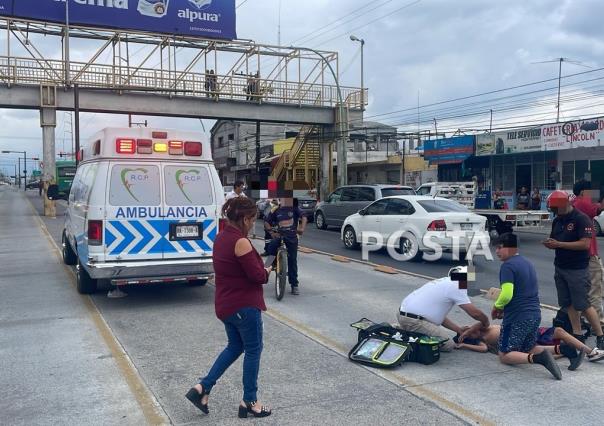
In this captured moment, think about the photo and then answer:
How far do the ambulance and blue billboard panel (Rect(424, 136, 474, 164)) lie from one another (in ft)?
79.4

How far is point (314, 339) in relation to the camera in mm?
6727

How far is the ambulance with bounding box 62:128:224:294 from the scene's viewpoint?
8219 mm

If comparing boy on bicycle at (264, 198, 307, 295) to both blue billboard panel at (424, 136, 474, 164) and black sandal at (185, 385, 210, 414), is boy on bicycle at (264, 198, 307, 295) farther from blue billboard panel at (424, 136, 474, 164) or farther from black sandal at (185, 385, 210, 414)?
blue billboard panel at (424, 136, 474, 164)

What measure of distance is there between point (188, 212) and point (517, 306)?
4867 millimetres

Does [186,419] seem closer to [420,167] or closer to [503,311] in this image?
[503,311]

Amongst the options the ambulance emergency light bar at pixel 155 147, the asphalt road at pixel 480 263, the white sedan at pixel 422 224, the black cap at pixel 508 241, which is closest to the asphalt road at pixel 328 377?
the black cap at pixel 508 241

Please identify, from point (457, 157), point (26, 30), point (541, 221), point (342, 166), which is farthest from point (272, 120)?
point (541, 221)

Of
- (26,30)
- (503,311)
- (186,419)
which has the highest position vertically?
(26,30)

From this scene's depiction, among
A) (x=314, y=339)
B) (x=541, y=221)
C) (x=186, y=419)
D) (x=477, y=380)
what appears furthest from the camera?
(x=541, y=221)

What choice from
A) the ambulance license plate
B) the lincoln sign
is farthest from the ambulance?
the lincoln sign

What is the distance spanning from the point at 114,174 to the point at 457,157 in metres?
25.8

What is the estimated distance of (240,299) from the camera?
4.30 metres

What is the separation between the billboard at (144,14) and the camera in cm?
2778

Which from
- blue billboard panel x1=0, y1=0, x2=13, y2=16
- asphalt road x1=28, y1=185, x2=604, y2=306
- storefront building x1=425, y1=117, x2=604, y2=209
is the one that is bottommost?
asphalt road x1=28, y1=185, x2=604, y2=306
